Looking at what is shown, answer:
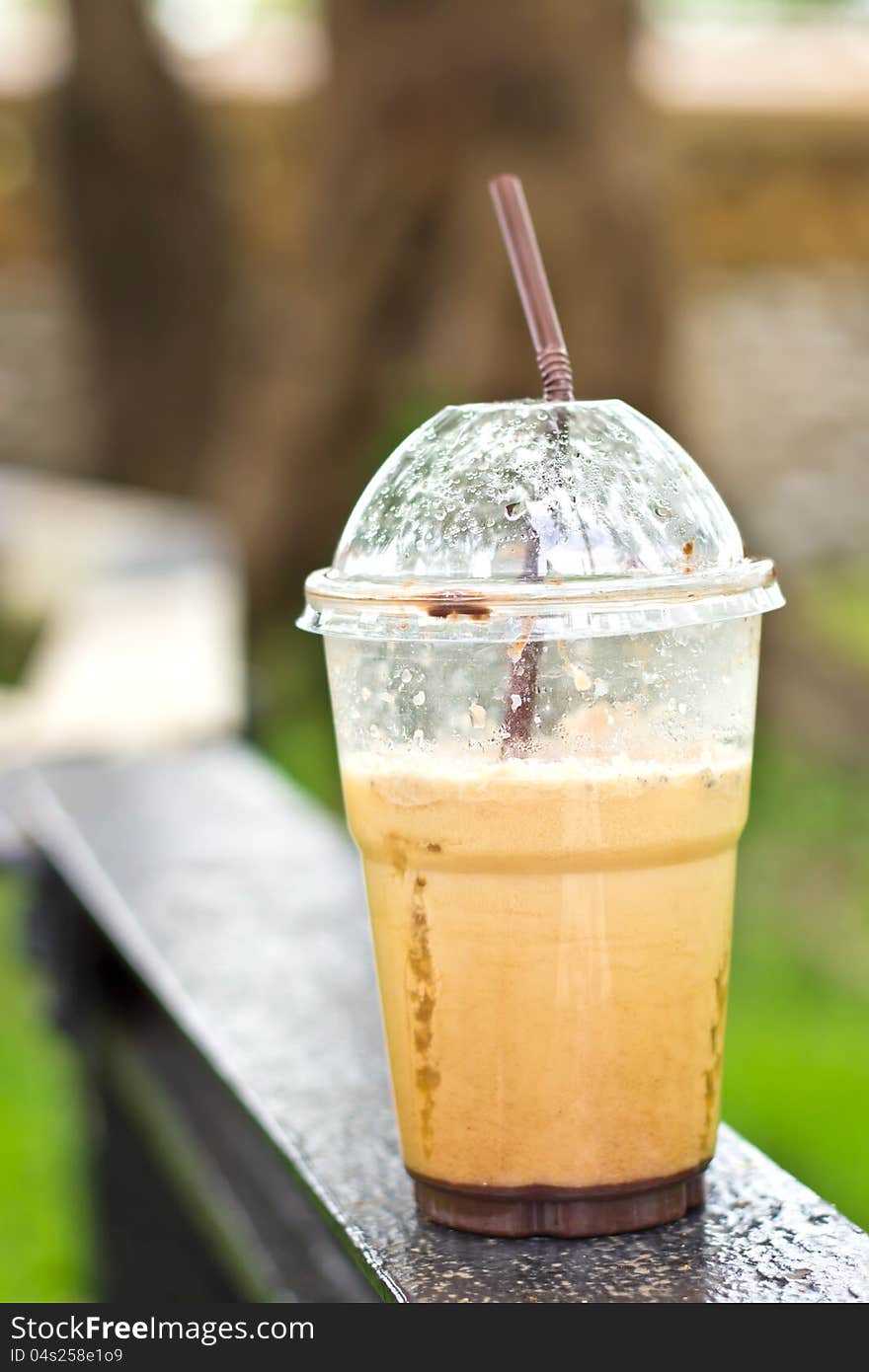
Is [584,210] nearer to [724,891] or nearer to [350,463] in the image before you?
[350,463]

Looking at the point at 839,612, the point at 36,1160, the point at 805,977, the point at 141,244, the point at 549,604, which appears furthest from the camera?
the point at 839,612

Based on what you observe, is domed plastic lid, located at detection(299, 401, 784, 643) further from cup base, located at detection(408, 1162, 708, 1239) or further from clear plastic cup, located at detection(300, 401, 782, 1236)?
cup base, located at detection(408, 1162, 708, 1239)

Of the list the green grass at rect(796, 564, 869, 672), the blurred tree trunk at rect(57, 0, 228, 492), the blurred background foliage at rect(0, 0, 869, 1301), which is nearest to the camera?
the blurred background foliage at rect(0, 0, 869, 1301)

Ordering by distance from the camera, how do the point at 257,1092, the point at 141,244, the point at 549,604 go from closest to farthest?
the point at 549,604 → the point at 257,1092 → the point at 141,244

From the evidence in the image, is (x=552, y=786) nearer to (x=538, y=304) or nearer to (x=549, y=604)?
(x=549, y=604)

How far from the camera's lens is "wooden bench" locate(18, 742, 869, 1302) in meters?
0.94

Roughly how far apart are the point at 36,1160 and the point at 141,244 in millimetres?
4174

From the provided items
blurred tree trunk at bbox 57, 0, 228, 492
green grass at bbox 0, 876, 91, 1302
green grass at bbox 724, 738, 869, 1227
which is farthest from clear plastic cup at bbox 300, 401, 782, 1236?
blurred tree trunk at bbox 57, 0, 228, 492

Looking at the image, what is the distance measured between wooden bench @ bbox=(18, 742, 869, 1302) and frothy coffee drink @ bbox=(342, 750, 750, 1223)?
5 cm

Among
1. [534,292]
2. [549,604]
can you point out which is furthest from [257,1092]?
[534,292]

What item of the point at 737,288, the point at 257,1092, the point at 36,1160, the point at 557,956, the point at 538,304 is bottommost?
the point at 36,1160

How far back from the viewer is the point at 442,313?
5.21 meters

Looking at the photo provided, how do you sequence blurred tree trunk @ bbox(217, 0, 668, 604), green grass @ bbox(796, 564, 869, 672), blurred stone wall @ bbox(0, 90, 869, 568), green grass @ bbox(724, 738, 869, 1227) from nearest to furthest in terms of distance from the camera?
1. green grass @ bbox(724, 738, 869, 1227)
2. blurred tree trunk @ bbox(217, 0, 668, 604)
3. green grass @ bbox(796, 564, 869, 672)
4. blurred stone wall @ bbox(0, 90, 869, 568)

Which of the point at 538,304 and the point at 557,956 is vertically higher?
the point at 538,304
